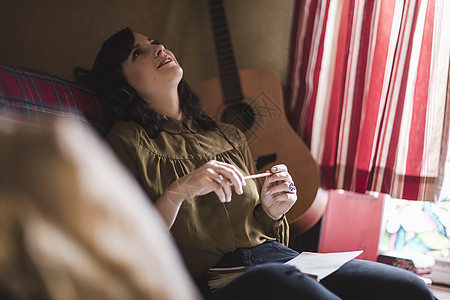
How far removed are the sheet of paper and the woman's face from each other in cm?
58

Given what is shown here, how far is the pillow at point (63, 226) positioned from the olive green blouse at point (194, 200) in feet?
2.31

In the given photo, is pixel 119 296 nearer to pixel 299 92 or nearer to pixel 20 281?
pixel 20 281

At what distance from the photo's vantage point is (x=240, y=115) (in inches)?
64.5

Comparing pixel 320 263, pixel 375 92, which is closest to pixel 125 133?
pixel 320 263

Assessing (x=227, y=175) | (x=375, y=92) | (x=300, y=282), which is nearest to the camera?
(x=300, y=282)

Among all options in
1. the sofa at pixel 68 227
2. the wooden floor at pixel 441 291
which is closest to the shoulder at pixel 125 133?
the sofa at pixel 68 227

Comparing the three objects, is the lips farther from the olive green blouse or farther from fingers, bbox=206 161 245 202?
fingers, bbox=206 161 245 202

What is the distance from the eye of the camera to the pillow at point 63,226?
0.36 m

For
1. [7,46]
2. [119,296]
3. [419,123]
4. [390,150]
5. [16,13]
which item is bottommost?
[119,296]

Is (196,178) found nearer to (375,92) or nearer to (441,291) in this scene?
(375,92)

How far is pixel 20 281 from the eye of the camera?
36cm

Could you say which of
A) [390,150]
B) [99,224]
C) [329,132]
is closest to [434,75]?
[390,150]

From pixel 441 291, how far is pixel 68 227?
1.63m

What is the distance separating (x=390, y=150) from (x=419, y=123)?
129 mm
